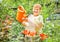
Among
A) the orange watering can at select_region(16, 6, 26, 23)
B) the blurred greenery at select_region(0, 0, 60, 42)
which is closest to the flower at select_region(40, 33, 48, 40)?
the blurred greenery at select_region(0, 0, 60, 42)

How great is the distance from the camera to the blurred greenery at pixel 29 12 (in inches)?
90.4

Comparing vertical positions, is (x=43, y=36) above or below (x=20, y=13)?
below

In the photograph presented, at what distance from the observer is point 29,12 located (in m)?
2.29

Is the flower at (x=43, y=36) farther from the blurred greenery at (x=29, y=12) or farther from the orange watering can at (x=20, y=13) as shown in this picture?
the orange watering can at (x=20, y=13)

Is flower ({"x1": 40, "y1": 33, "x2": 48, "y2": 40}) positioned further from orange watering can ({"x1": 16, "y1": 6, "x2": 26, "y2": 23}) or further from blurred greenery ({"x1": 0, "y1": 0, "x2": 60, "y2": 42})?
orange watering can ({"x1": 16, "y1": 6, "x2": 26, "y2": 23})

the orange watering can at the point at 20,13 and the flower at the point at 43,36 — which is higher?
the orange watering can at the point at 20,13

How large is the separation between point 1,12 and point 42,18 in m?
0.43

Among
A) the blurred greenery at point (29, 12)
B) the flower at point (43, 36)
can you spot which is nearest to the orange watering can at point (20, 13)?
the blurred greenery at point (29, 12)

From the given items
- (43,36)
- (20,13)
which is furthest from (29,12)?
(43,36)

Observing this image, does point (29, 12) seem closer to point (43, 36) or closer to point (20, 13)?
point (20, 13)

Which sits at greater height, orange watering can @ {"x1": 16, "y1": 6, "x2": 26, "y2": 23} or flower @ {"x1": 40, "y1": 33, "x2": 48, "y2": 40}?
orange watering can @ {"x1": 16, "y1": 6, "x2": 26, "y2": 23}

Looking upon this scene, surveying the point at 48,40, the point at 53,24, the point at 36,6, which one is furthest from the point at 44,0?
the point at 48,40

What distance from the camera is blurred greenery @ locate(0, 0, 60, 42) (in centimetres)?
230

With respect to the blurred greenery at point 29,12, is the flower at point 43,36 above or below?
below
